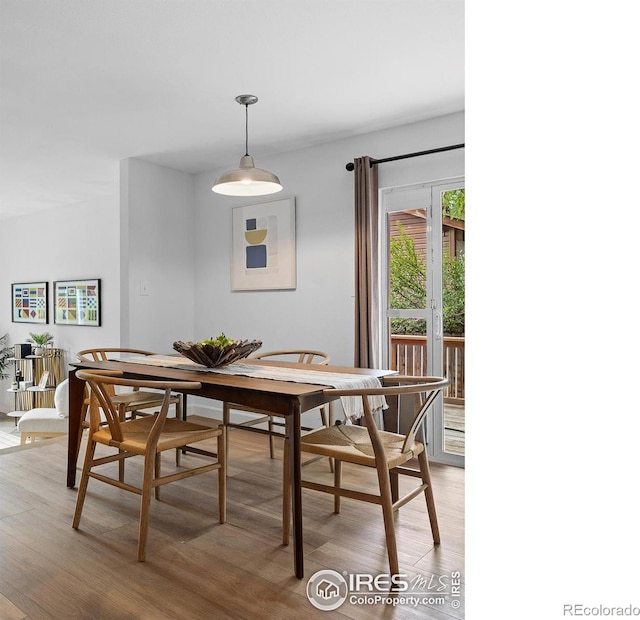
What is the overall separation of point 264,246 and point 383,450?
293 centimetres

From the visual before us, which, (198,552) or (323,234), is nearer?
(198,552)

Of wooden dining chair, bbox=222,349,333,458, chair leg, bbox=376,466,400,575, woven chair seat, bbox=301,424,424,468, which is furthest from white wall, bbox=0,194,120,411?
chair leg, bbox=376,466,400,575

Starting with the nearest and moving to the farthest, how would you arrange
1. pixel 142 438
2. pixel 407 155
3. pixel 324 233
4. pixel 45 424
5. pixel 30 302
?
pixel 142 438, pixel 407 155, pixel 324 233, pixel 45 424, pixel 30 302

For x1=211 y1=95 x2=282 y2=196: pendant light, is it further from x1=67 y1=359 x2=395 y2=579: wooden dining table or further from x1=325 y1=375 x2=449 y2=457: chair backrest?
x1=325 y1=375 x2=449 y2=457: chair backrest

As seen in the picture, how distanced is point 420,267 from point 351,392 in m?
2.01

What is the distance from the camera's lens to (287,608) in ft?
5.82

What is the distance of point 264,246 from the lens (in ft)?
14.9

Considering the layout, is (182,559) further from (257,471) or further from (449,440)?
(449,440)

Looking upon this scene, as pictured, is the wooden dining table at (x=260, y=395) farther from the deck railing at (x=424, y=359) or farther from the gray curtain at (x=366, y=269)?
the deck railing at (x=424, y=359)

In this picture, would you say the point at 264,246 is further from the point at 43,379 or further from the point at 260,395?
the point at 43,379

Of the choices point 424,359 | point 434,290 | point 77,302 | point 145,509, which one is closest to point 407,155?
point 434,290

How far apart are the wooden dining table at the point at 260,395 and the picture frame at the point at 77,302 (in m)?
3.29

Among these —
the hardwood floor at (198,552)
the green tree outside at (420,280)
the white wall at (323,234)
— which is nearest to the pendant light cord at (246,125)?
the white wall at (323,234)

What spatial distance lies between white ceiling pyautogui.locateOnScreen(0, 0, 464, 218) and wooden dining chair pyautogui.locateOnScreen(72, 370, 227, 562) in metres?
1.67
